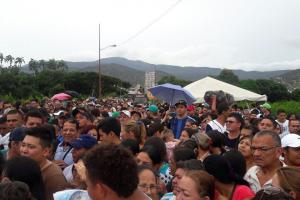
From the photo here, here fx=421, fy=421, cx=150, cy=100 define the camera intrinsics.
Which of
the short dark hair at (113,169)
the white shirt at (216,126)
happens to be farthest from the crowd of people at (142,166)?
the white shirt at (216,126)

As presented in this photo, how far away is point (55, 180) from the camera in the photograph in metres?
3.75

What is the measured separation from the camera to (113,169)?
2.17 metres

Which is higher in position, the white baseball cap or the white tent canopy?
the white baseball cap

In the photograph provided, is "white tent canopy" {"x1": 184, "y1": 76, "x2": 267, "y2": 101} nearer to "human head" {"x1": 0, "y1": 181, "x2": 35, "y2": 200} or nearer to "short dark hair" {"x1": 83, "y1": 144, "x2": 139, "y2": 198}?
"human head" {"x1": 0, "y1": 181, "x2": 35, "y2": 200}

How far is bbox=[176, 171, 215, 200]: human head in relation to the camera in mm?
3184

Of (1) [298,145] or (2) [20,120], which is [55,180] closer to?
(1) [298,145]

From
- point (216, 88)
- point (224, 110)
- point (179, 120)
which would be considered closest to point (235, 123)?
point (224, 110)

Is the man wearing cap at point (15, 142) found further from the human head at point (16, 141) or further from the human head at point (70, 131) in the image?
the human head at point (70, 131)

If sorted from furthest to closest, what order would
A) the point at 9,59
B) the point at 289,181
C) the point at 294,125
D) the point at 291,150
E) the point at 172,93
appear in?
the point at 9,59, the point at 172,93, the point at 294,125, the point at 291,150, the point at 289,181

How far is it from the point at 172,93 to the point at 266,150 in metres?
7.63

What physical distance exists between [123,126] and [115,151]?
3962 millimetres

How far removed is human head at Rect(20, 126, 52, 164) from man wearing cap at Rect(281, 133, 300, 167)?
251cm

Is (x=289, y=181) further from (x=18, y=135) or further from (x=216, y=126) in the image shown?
(x=216, y=126)

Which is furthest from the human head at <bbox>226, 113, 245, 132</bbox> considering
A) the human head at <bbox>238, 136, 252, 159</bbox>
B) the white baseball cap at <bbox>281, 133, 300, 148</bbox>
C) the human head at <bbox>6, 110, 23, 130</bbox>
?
the human head at <bbox>6, 110, 23, 130</bbox>
